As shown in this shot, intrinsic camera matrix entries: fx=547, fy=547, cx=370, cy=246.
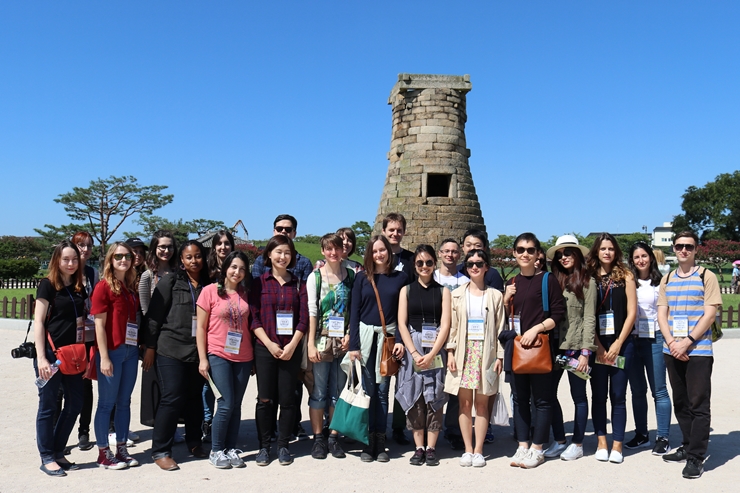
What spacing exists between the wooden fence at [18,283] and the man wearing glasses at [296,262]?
22.7 m

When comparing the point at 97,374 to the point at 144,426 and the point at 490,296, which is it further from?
the point at 490,296

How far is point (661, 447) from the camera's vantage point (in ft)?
14.8

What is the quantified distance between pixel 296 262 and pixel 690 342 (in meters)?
3.20

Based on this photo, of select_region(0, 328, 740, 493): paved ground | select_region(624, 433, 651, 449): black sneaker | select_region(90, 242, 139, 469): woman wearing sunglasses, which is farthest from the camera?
select_region(624, 433, 651, 449): black sneaker

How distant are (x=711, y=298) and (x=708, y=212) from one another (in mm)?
45435

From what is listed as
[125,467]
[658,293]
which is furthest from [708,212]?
[125,467]

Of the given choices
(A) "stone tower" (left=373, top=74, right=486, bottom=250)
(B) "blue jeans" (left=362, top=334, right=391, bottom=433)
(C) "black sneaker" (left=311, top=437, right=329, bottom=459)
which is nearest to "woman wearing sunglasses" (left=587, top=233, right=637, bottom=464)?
(B) "blue jeans" (left=362, top=334, right=391, bottom=433)

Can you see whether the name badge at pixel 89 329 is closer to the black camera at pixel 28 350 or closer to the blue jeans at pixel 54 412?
the blue jeans at pixel 54 412

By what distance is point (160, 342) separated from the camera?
4.09 metres

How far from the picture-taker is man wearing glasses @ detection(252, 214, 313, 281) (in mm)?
4711

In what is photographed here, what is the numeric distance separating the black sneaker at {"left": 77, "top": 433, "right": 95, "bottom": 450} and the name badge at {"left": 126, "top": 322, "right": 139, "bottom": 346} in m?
1.14

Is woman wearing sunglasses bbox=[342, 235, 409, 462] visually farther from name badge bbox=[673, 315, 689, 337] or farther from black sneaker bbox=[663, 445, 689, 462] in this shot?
black sneaker bbox=[663, 445, 689, 462]

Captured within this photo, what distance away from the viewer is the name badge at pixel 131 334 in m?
4.04

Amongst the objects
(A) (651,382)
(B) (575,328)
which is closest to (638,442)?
(A) (651,382)
